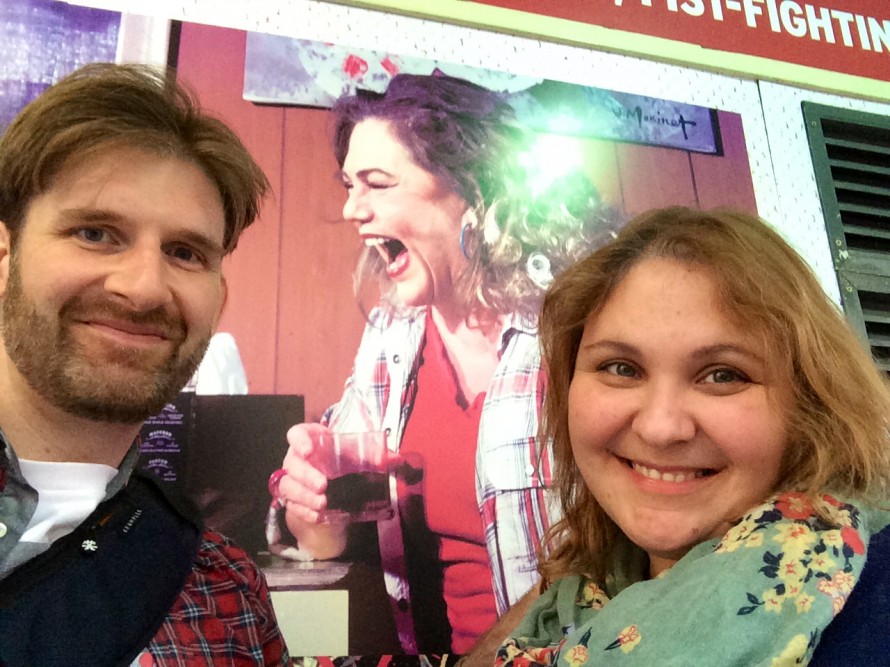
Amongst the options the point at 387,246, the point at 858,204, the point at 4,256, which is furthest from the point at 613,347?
the point at 858,204

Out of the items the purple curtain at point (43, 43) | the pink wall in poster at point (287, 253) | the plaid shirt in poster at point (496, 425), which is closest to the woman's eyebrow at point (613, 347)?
the plaid shirt in poster at point (496, 425)

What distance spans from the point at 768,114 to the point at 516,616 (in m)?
1.61

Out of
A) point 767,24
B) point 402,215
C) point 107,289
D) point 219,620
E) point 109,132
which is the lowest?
point 219,620

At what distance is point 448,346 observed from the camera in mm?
1573

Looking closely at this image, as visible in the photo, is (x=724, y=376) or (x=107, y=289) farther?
(x=107, y=289)

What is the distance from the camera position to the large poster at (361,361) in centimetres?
140

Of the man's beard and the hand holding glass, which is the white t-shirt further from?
the hand holding glass

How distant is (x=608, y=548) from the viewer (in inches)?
45.1

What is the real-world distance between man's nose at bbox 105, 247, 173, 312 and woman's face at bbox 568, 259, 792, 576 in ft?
2.15

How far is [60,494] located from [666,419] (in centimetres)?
85

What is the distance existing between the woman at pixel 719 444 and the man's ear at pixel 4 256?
2.87ft

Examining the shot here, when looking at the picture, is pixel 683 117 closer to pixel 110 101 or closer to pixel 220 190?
pixel 220 190

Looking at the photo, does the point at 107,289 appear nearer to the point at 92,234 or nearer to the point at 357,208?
the point at 92,234

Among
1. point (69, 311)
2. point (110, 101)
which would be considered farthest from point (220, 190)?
point (69, 311)
